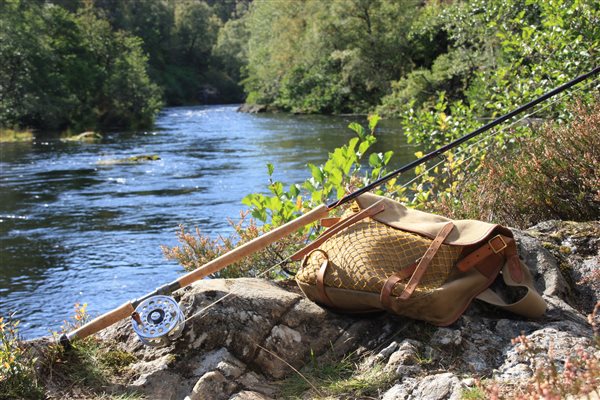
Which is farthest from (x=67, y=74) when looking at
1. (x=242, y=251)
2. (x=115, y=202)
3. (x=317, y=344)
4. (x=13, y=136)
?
(x=317, y=344)

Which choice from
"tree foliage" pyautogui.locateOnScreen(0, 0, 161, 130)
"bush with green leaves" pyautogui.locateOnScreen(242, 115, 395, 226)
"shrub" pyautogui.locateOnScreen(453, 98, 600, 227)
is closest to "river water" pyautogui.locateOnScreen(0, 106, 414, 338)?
"bush with green leaves" pyautogui.locateOnScreen(242, 115, 395, 226)

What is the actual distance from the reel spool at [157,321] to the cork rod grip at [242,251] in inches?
7.0

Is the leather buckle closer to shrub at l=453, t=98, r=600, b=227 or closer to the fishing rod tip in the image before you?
shrub at l=453, t=98, r=600, b=227

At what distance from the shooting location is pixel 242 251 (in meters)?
3.45

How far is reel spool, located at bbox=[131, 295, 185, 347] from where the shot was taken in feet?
10.0

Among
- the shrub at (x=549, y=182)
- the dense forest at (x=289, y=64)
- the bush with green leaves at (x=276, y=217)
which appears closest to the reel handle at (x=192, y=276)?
the bush with green leaves at (x=276, y=217)

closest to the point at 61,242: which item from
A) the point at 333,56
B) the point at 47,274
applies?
the point at 47,274

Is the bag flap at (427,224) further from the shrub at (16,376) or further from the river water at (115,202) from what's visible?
the river water at (115,202)

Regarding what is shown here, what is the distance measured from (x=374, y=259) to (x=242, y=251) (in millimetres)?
659

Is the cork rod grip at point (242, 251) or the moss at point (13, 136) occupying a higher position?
the cork rod grip at point (242, 251)

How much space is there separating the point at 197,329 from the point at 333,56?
128ft

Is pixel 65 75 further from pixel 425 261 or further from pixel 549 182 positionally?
pixel 425 261

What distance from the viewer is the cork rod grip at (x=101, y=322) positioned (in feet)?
10.2

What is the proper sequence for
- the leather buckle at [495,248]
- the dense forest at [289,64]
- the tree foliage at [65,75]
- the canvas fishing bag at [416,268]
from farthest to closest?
the tree foliage at [65,75] < the dense forest at [289,64] < the leather buckle at [495,248] < the canvas fishing bag at [416,268]
